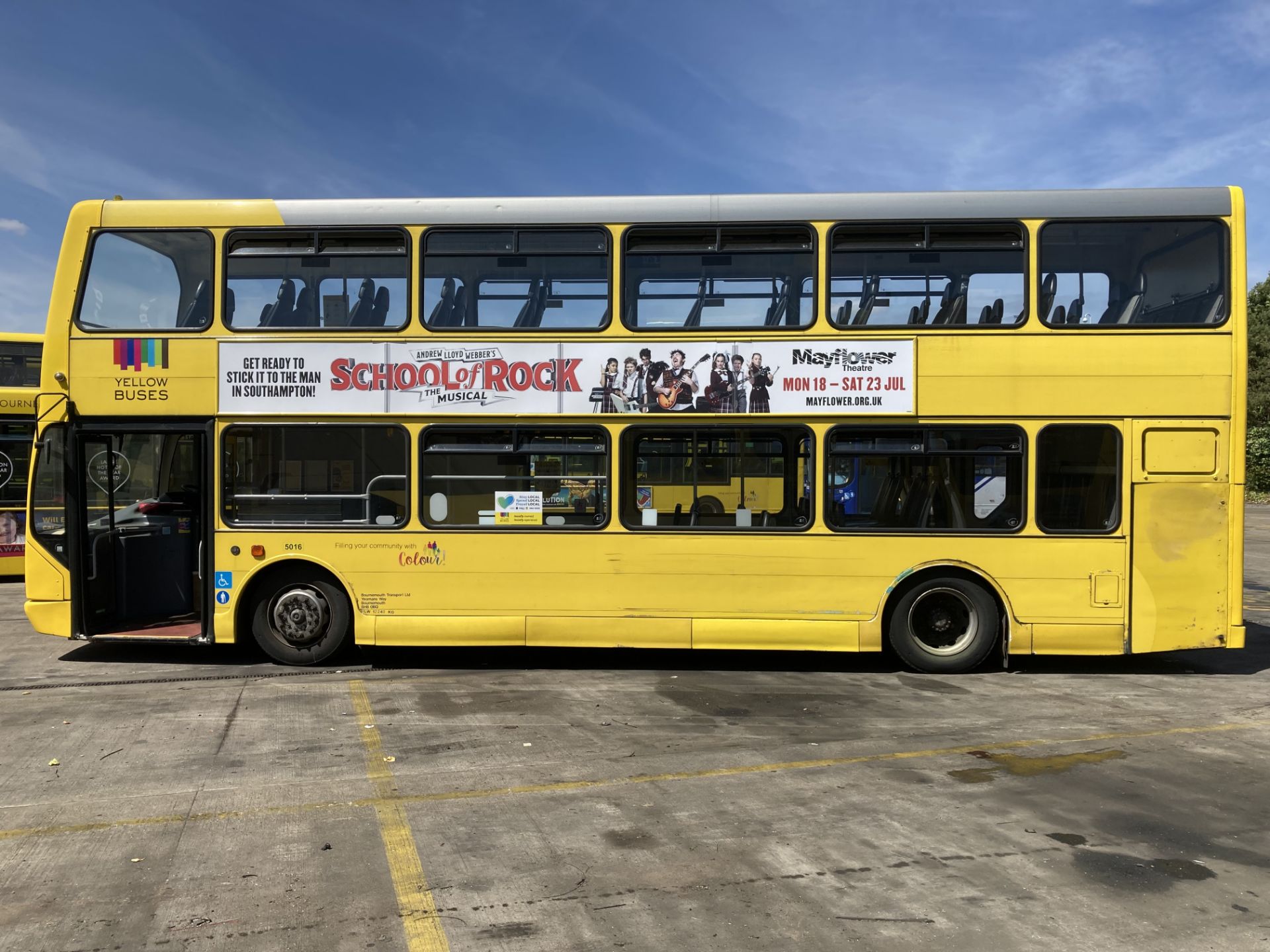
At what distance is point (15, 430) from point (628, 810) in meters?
12.6

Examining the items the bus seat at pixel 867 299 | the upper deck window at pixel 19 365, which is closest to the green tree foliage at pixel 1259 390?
the bus seat at pixel 867 299

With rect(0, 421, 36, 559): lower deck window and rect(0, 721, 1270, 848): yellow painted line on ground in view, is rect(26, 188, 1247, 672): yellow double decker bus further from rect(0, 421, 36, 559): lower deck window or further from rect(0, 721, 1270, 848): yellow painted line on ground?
rect(0, 421, 36, 559): lower deck window

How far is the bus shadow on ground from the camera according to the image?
812 centimetres

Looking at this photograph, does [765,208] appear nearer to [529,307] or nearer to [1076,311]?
[529,307]

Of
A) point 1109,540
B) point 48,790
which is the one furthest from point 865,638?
point 48,790

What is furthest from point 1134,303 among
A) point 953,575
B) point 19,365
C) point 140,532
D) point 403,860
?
point 19,365

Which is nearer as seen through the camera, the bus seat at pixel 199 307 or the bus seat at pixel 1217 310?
the bus seat at pixel 1217 310

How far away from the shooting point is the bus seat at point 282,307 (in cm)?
783

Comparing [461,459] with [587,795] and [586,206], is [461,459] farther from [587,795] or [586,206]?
[587,795]

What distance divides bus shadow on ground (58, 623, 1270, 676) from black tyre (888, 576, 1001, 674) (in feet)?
1.23

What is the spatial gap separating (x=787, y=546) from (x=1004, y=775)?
2.86 metres

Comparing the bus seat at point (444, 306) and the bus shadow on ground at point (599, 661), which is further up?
the bus seat at point (444, 306)

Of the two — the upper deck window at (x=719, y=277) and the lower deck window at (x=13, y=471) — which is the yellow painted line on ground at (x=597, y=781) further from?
the lower deck window at (x=13, y=471)

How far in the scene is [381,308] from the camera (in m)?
7.81
